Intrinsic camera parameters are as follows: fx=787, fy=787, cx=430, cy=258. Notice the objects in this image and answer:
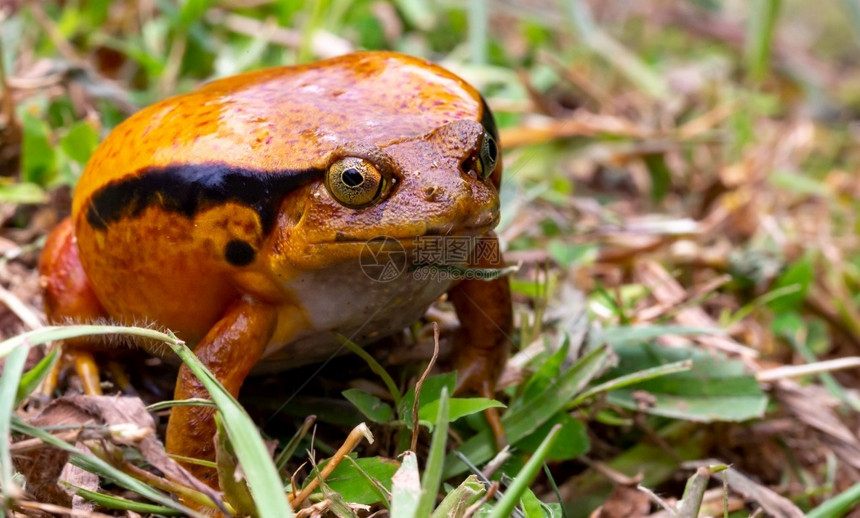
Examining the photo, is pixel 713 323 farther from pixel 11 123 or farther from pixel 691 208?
pixel 11 123

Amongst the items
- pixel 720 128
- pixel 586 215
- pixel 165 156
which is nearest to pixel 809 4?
pixel 720 128

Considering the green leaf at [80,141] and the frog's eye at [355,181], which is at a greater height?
the frog's eye at [355,181]

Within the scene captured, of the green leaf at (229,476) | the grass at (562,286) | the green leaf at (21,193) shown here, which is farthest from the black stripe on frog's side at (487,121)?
the green leaf at (21,193)

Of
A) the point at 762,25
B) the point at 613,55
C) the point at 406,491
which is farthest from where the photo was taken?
the point at 613,55

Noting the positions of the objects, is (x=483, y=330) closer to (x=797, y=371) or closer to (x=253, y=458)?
(x=253, y=458)

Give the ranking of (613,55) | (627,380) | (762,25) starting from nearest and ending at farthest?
1. (627,380)
2. (762,25)
3. (613,55)

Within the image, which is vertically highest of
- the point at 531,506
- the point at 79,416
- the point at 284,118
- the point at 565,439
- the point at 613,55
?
the point at 284,118

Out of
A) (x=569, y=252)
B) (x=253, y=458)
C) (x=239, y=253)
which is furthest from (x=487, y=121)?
(x=569, y=252)

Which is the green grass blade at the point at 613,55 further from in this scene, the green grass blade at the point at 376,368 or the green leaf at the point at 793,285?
the green grass blade at the point at 376,368
